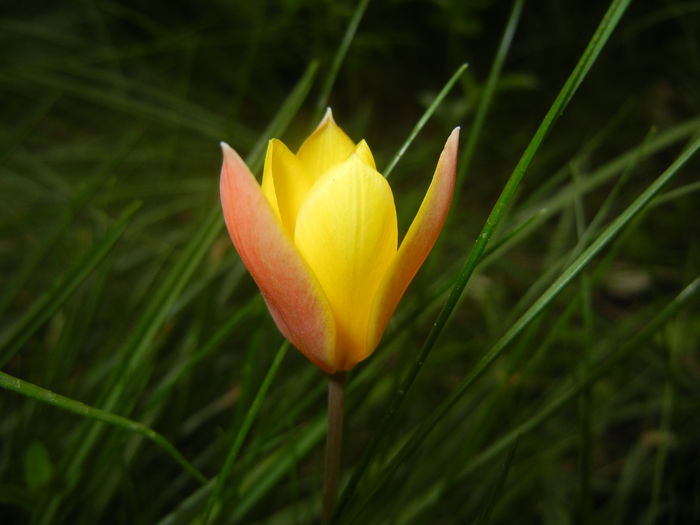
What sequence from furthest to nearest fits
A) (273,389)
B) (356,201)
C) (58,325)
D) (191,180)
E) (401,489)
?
(191,180), (58,325), (273,389), (401,489), (356,201)

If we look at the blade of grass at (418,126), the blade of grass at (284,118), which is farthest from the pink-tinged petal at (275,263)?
the blade of grass at (284,118)

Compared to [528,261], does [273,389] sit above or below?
below

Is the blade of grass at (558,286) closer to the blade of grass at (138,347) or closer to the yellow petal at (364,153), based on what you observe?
the yellow petal at (364,153)

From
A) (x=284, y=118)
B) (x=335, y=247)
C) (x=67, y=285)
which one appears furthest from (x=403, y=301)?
(x=335, y=247)

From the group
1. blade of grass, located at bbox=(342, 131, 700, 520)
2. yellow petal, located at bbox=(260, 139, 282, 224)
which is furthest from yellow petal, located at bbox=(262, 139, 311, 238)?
blade of grass, located at bbox=(342, 131, 700, 520)

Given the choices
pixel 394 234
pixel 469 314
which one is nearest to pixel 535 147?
pixel 394 234

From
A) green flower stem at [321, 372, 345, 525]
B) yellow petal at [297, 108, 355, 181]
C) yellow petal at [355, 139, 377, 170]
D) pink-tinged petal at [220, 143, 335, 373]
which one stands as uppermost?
yellow petal at [297, 108, 355, 181]

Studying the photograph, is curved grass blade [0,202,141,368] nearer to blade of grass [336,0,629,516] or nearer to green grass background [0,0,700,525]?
green grass background [0,0,700,525]

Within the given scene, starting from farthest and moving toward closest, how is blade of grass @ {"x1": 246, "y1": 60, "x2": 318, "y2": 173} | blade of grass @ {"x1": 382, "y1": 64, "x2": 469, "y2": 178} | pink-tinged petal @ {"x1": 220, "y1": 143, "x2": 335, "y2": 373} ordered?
blade of grass @ {"x1": 246, "y1": 60, "x2": 318, "y2": 173} → blade of grass @ {"x1": 382, "y1": 64, "x2": 469, "y2": 178} → pink-tinged petal @ {"x1": 220, "y1": 143, "x2": 335, "y2": 373}

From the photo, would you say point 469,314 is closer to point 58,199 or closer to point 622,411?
point 622,411
